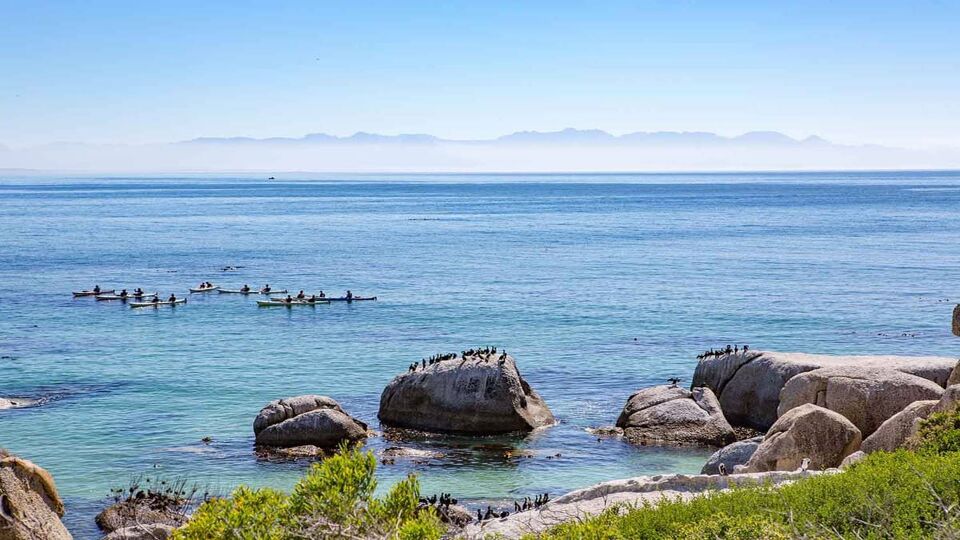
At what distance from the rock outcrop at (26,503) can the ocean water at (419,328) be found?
6117 millimetres

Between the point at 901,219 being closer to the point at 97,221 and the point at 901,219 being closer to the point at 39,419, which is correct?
the point at 97,221

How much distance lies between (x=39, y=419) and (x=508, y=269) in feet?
166

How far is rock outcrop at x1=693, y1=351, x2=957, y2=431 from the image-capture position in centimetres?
3112

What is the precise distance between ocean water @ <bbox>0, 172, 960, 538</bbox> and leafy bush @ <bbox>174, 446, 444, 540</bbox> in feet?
45.1

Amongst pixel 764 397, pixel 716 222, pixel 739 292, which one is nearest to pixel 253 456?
pixel 764 397

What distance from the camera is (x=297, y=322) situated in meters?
57.3

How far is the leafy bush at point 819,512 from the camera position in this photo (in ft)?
39.2

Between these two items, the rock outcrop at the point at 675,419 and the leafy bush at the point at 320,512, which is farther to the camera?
the rock outcrop at the point at 675,419

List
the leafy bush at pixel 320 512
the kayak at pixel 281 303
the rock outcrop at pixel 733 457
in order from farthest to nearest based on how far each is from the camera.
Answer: the kayak at pixel 281 303 < the rock outcrop at pixel 733 457 < the leafy bush at pixel 320 512

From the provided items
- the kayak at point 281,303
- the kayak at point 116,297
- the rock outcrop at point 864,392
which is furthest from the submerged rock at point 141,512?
the kayak at point 116,297

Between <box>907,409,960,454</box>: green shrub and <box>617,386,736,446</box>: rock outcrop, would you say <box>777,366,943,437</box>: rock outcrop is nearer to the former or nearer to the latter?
<box>617,386,736,446</box>: rock outcrop

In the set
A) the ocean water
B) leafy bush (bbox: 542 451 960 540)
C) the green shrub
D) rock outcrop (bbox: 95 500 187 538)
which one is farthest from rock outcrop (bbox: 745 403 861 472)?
rock outcrop (bbox: 95 500 187 538)

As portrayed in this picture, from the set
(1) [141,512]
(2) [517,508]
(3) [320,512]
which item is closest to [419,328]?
(1) [141,512]

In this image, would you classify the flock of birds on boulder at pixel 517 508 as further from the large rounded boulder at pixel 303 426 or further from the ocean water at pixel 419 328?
the large rounded boulder at pixel 303 426
